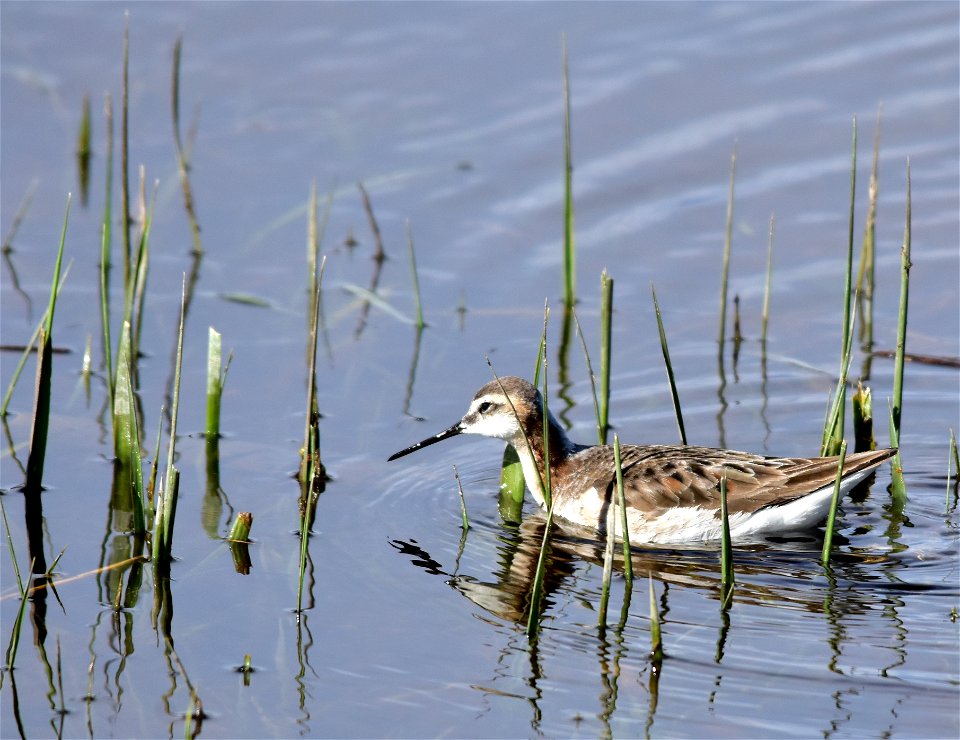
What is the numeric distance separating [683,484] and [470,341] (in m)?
2.59

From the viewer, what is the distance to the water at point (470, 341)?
20.3 ft

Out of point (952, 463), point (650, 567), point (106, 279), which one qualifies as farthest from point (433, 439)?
point (952, 463)

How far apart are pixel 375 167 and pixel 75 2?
4.12 metres

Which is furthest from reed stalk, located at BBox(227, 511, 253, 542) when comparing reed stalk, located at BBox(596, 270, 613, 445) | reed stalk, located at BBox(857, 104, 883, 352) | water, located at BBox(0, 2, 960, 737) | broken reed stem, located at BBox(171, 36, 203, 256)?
reed stalk, located at BBox(857, 104, 883, 352)

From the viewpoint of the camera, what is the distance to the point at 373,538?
7.76 m

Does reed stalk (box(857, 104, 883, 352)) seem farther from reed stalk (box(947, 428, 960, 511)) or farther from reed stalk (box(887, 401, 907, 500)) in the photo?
reed stalk (box(887, 401, 907, 500))

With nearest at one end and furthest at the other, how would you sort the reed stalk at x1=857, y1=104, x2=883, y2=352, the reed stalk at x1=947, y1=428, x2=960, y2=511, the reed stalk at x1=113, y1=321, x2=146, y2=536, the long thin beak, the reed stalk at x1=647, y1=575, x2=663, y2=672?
1. the reed stalk at x1=647, y1=575, x2=663, y2=672
2. the reed stalk at x1=113, y1=321, x2=146, y2=536
3. the reed stalk at x1=947, y1=428, x2=960, y2=511
4. the long thin beak
5. the reed stalk at x1=857, y1=104, x2=883, y2=352

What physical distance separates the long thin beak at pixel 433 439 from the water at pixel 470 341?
174mm

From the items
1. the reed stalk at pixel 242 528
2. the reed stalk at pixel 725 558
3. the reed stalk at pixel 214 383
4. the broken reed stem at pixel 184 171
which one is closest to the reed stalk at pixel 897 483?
the reed stalk at pixel 725 558

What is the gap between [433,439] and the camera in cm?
867

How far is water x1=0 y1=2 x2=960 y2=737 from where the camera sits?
6.18 m

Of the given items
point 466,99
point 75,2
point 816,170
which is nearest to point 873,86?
point 816,170

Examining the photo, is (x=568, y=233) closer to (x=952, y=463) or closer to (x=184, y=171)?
(x=952, y=463)

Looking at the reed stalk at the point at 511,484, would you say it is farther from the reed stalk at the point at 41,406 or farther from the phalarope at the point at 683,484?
the reed stalk at the point at 41,406
